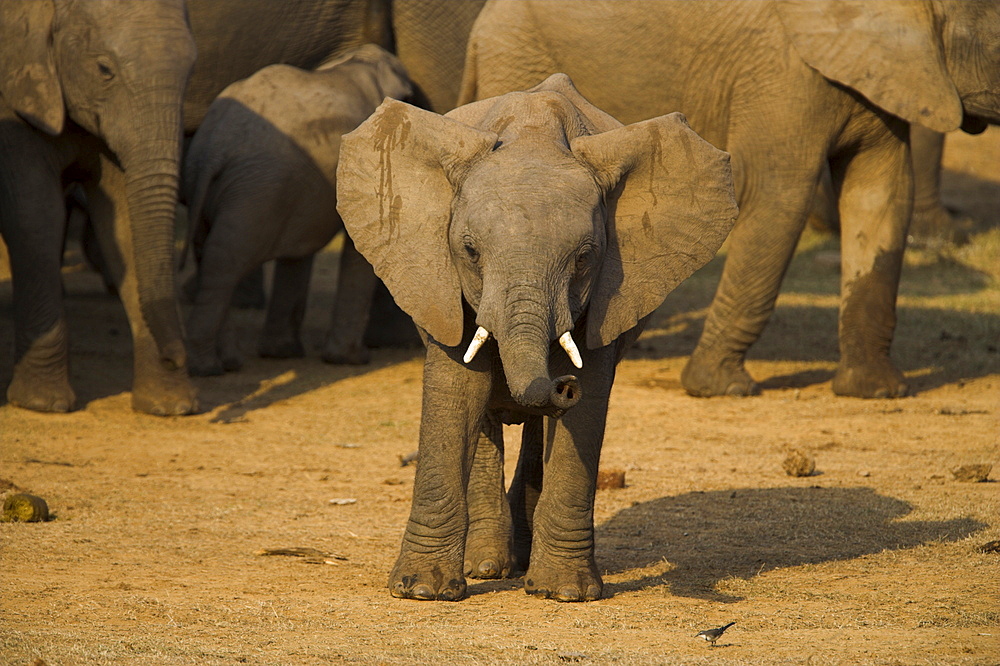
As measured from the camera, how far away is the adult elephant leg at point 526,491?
550cm

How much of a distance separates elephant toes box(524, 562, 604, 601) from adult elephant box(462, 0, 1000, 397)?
456cm

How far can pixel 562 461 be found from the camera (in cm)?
484

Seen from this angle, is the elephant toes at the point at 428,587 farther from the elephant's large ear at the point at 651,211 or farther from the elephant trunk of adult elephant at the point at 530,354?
the elephant's large ear at the point at 651,211

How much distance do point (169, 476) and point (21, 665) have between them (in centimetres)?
326

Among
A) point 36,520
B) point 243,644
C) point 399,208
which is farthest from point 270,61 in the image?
point 243,644

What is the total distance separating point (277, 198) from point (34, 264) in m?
1.78

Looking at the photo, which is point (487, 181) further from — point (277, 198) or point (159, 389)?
point (277, 198)

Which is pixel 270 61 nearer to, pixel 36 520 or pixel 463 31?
pixel 463 31

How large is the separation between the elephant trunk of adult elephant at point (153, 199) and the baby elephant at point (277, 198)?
1.09m

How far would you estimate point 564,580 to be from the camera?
4.84m

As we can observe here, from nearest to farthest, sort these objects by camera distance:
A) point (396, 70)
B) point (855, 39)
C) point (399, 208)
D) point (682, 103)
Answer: point (399, 208) < point (855, 39) < point (682, 103) < point (396, 70)

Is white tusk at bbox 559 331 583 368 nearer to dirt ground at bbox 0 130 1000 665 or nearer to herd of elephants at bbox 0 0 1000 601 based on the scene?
herd of elephants at bbox 0 0 1000 601

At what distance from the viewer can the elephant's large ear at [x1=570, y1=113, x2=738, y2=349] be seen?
4.73 metres

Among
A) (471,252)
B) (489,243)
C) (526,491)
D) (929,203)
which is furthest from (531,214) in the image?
(929,203)
